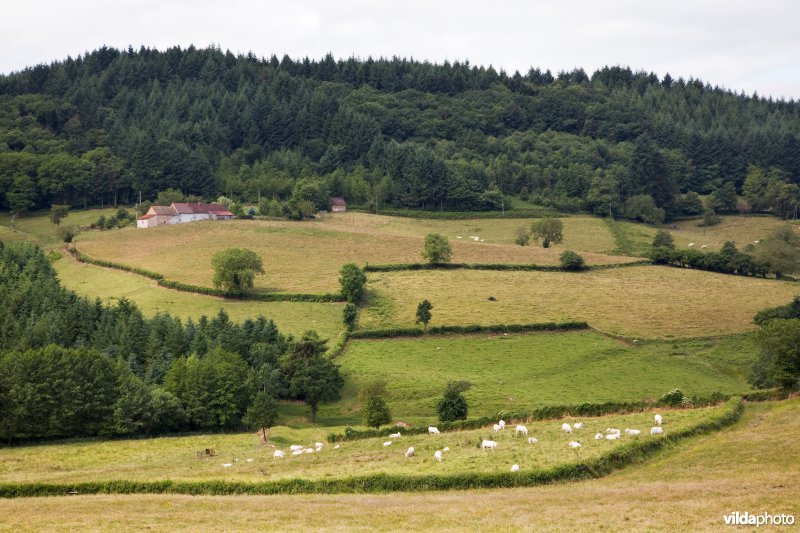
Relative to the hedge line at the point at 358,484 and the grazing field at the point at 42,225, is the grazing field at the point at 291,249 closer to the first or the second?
the grazing field at the point at 42,225

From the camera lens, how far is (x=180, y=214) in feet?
515

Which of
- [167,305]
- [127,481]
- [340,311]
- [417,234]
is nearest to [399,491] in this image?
[127,481]

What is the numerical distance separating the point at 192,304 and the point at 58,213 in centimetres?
6152

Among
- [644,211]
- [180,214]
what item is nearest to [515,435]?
→ [180,214]

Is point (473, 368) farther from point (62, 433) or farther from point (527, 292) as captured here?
point (62, 433)

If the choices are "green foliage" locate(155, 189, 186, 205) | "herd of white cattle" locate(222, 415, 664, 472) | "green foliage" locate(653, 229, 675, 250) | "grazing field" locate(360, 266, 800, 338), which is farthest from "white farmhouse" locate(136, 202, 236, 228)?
"herd of white cattle" locate(222, 415, 664, 472)

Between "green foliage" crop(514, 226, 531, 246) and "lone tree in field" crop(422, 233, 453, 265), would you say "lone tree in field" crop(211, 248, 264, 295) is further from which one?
"green foliage" crop(514, 226, 531, 246)

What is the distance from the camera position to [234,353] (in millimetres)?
85375

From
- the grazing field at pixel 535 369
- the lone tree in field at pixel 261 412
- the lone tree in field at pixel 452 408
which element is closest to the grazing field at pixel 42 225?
the grazing field at pixel 535 369

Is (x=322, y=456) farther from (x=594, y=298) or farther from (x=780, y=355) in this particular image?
(x=594, y=298)

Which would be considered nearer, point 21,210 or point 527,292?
point 527,292

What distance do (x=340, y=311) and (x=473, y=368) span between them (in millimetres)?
22235

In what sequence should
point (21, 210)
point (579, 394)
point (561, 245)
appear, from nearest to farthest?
point (579, 394)
point (561, 245)
point (21, 210)

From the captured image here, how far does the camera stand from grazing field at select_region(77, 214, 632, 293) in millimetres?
122625
